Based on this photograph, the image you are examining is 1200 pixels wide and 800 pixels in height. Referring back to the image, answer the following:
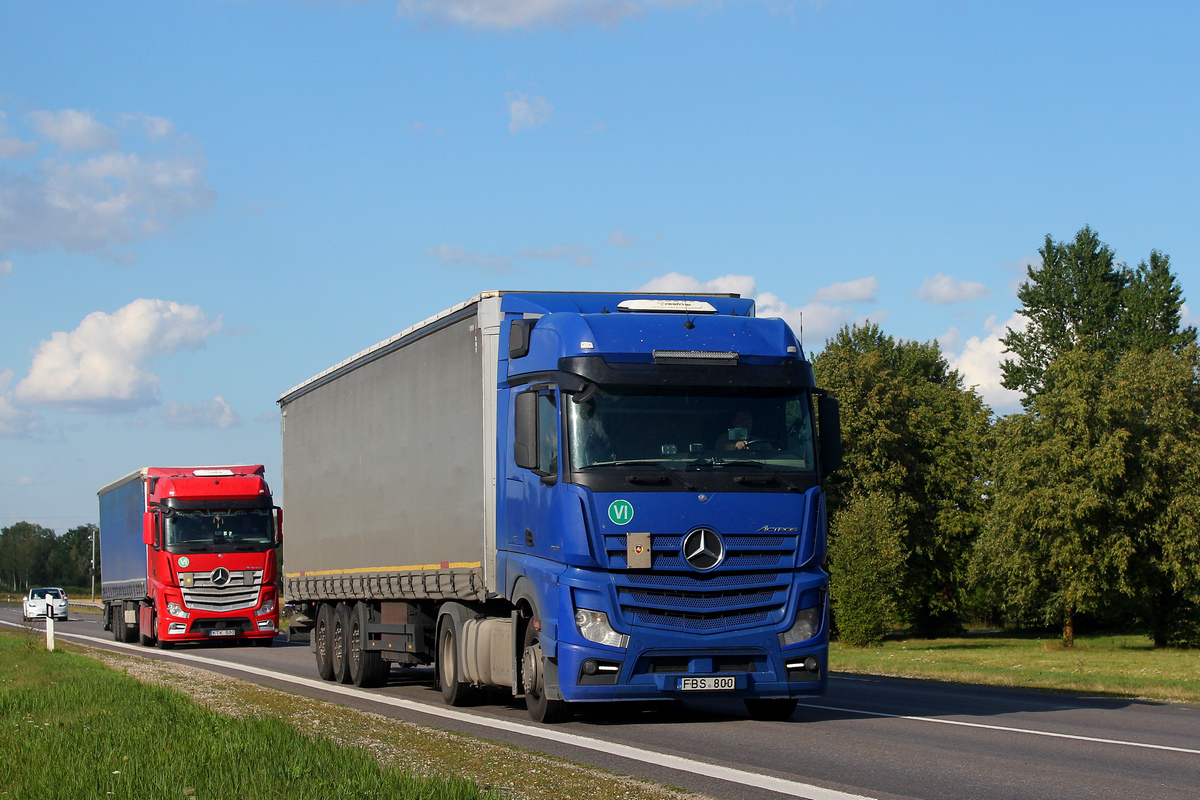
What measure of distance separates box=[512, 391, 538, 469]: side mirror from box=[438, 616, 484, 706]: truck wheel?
3.49 metres

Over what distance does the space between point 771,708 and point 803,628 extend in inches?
66.9

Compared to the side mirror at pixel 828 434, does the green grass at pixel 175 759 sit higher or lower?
lower

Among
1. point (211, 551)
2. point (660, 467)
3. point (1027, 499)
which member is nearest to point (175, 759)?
point (660, 467)

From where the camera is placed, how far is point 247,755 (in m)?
9.71

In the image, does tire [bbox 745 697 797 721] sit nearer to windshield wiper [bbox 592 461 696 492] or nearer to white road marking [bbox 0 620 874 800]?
white road marking [bbox 0 620 874 800]

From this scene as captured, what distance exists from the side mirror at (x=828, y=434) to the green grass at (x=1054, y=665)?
786 cm

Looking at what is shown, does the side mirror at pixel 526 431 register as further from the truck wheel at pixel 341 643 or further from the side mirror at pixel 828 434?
the truck wheel at pixel 341 643

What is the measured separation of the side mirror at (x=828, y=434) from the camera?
42.6ft

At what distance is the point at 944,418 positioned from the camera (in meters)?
62.6

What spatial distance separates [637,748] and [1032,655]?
37241 millimetres

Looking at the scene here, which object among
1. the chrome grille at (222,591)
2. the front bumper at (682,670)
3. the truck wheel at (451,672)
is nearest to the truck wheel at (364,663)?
the truck wheel at (451,672)

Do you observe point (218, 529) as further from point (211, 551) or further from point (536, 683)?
point (536, 683)

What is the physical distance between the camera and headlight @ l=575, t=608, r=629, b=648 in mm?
12102

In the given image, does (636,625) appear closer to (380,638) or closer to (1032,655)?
(380,638)
